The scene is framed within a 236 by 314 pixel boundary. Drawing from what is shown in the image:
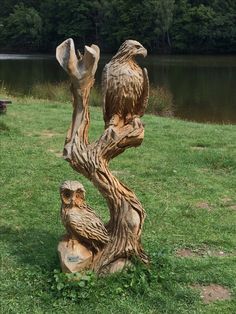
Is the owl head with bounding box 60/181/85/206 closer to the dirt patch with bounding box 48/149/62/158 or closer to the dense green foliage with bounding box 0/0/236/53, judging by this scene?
the dirt patch with bounding box 48/149/62/158

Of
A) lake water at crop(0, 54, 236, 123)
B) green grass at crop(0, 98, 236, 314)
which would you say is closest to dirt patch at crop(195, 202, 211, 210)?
green grass at crop(0, 98, 236, 314)

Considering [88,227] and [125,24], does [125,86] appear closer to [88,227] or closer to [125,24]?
[88,227]

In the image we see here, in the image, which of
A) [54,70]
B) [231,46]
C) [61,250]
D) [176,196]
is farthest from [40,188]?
[231,46]

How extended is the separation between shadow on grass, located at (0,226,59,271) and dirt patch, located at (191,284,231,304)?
1178mm

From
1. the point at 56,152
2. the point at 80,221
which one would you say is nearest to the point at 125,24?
the point at 56,152

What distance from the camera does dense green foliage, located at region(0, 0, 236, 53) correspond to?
58312mm

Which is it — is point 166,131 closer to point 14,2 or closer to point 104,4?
point 104,4

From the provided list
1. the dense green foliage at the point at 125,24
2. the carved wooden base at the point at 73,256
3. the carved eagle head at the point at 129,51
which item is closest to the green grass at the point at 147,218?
the carved wooden base at the point at 73,256

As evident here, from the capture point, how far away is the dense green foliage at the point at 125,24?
58.3m

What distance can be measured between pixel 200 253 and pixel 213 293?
0.77 metres

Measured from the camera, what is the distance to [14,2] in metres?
83.9

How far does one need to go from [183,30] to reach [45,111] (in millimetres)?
49686

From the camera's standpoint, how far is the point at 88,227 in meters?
4.06

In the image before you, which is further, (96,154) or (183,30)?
(183,30)
